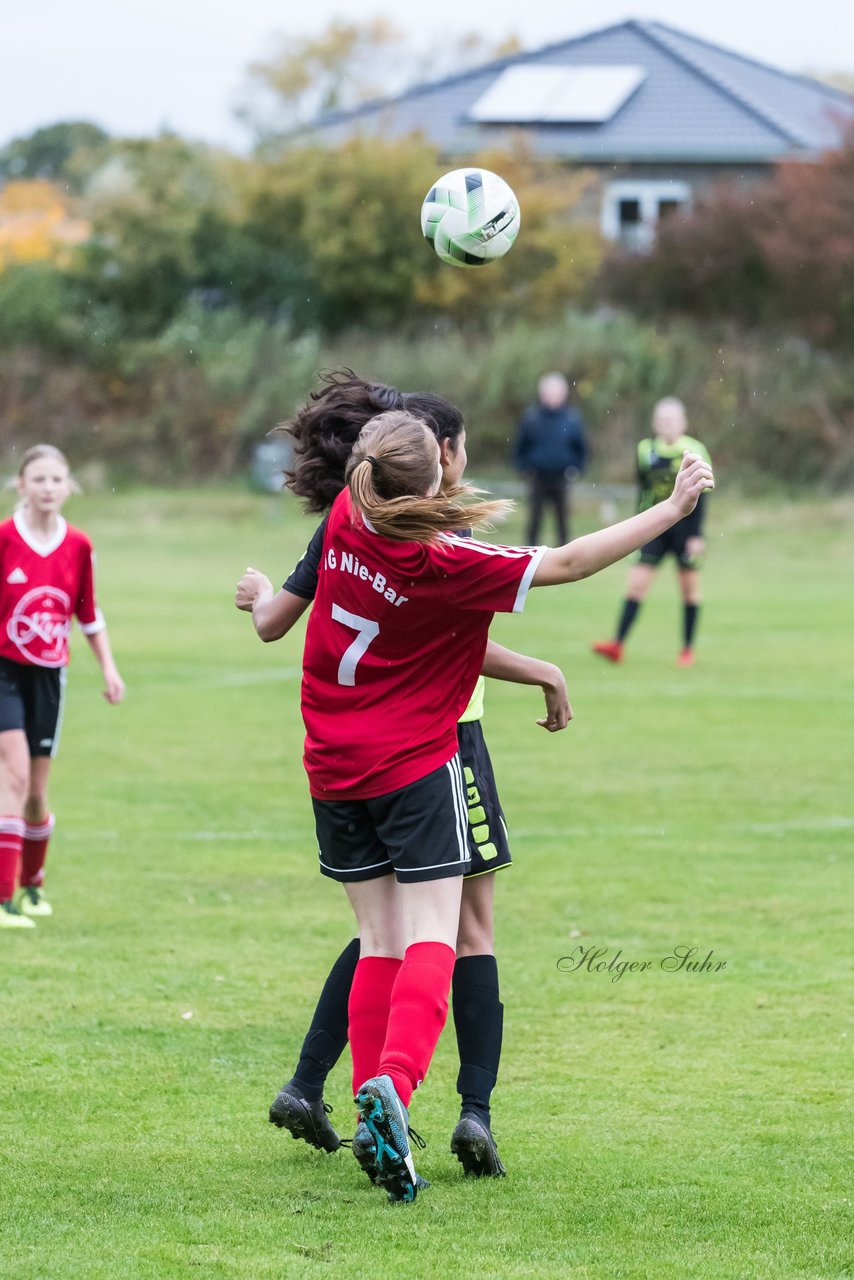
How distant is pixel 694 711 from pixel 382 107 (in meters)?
30.8

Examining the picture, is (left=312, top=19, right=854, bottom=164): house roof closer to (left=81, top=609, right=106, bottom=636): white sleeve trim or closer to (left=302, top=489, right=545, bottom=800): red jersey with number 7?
(left=81, top=609, right=106, bottom=636): white sleeve trim

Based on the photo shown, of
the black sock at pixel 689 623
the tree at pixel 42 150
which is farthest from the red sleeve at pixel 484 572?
the tree at pixel 42 150

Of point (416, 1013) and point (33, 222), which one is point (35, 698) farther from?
point (33, 222)

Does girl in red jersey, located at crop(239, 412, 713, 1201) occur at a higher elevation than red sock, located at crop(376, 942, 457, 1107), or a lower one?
higher

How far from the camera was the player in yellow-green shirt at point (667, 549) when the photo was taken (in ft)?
44.8

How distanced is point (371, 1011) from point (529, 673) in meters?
0.90

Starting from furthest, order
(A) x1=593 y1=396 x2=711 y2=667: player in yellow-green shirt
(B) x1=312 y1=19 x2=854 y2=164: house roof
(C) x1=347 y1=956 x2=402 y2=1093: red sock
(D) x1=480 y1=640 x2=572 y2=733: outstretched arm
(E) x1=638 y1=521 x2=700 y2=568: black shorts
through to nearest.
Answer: (B) x1=312 y1=19 x2=854 y2=164: house roof < (E) x1=638 y1=521 x2=700 y2=568: black shorts < (A) x1=593 y1=396 x2=711 y2=667: player in yellow-green shirt < (D) x1=480 y1=640 x2=572 y2=733: outstretched arm < (C) x1=347 y1=956 x2=402 y2=1093: red sock

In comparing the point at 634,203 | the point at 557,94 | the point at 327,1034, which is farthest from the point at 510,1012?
the point at 557,94

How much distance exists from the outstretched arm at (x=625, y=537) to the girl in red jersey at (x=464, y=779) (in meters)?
0.41

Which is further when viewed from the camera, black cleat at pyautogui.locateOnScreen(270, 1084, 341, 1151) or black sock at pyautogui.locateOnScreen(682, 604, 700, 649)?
black sock at pyautogui.locateOnScreen(682, 604, 700, 649)

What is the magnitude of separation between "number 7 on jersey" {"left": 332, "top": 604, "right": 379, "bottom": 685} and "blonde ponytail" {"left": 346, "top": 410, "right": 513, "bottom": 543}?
22cm

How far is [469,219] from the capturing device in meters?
5.38

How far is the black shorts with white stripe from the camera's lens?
397 cm

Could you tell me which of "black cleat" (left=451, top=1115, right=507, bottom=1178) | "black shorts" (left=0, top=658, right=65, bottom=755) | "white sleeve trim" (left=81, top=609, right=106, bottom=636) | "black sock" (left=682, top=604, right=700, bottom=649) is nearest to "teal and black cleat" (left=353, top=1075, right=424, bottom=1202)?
"black cleat" (left=451, top=1115, right=507, bottom=1178)
